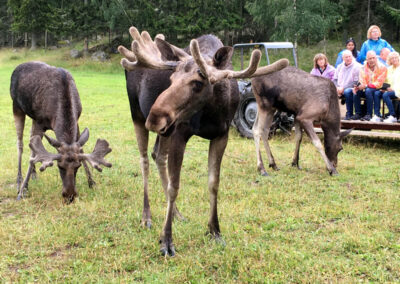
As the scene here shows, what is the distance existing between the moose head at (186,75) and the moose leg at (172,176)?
24 cm

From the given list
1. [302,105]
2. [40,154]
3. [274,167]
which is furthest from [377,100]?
[40,154]

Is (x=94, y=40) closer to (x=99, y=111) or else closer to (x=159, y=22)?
(x=159, y=22)

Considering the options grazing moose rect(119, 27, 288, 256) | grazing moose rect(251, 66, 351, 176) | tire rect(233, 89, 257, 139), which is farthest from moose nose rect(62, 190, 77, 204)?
tire rect(233, 89, 257, 139)

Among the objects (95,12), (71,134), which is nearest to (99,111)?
(71,134)

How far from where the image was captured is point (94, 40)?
48.5 metres

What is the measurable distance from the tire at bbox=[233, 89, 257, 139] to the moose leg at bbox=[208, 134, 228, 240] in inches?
255

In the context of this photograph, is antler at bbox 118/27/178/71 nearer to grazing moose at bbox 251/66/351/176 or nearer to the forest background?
grazing moose at bbox 251/66/351/176

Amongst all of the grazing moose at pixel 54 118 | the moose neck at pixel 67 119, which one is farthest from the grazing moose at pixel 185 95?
the moose neck at pixel 67 119

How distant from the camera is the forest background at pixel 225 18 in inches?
1235

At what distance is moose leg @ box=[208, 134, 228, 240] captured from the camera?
425cm

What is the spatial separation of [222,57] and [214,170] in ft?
3.92

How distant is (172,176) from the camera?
411cm

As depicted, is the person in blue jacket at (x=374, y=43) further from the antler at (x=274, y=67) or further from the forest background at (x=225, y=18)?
the forest background at (x=225, y=18)

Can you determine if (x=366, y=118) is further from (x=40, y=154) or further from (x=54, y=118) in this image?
(x=40, y=154)
